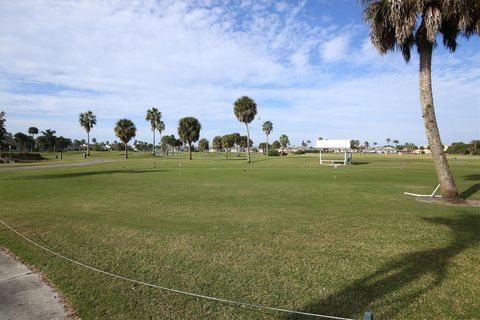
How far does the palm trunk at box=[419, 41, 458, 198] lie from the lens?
14273 mm

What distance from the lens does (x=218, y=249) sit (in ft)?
25.1

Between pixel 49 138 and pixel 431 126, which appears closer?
pixel 431 126

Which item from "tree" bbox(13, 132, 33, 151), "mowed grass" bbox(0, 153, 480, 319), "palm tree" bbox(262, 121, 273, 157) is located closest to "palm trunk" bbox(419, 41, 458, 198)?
"mowed grass" bbox(0, 153, 480, 319)

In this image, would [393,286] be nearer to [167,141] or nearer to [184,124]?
[184,124]

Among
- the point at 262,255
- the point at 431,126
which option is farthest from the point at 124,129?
the point at 262,255

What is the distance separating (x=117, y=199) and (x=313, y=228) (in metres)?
10.3

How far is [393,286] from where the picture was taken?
5539 millimetres

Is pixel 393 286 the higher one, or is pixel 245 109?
pixel 245 109

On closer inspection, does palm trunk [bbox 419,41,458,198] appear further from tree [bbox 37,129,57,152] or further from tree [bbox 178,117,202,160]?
tree [bbox 37,129,57,152]

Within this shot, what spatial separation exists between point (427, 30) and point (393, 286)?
12.6 meters

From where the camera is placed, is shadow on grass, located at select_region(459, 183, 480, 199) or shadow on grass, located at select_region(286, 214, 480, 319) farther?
shadow on grass, located at select_region(459, 183, 480, 199)

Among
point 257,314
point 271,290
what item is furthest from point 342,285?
point 257,314

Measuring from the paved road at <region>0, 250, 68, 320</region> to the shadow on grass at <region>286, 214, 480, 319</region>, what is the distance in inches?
150

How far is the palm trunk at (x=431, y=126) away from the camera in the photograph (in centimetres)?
1427
